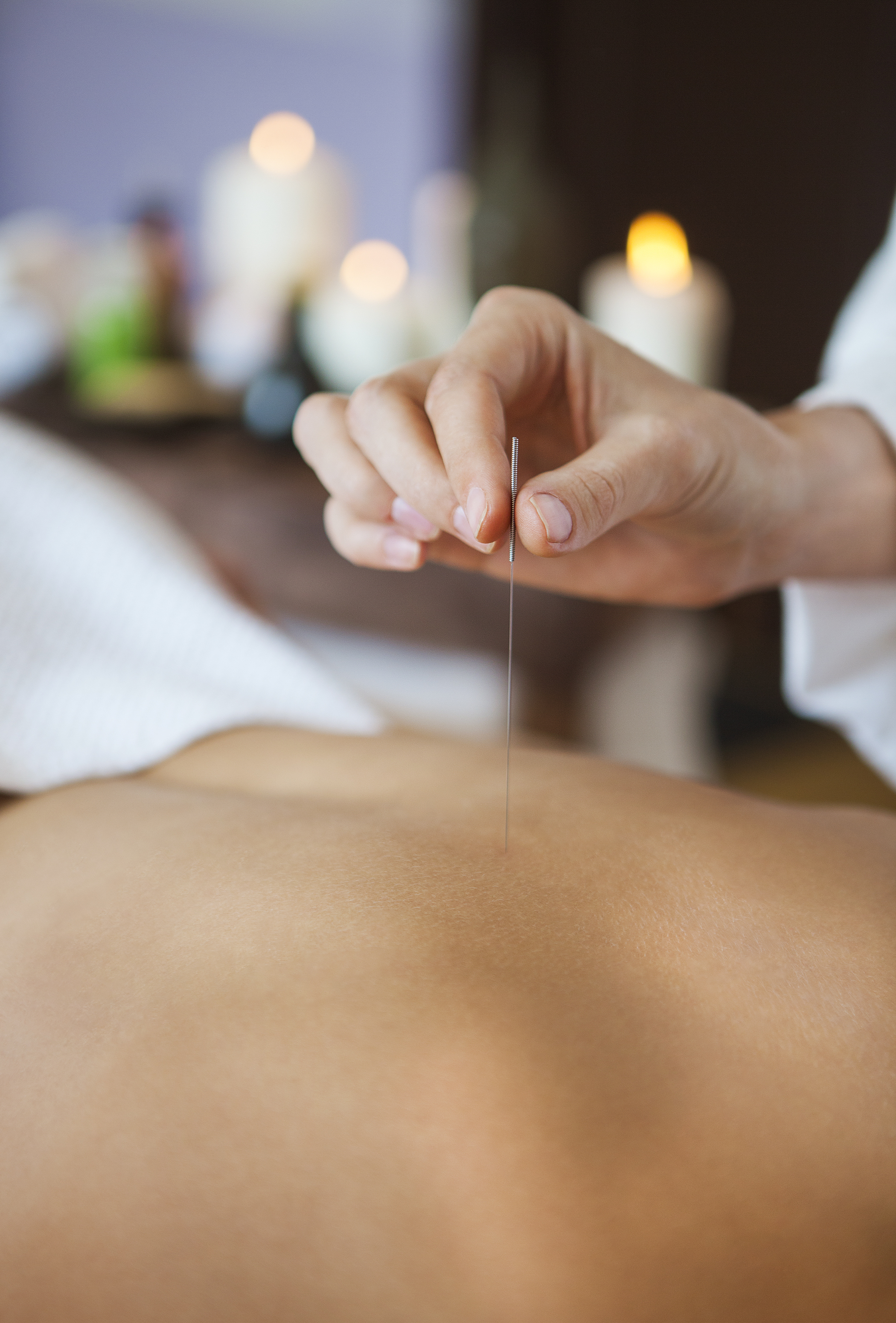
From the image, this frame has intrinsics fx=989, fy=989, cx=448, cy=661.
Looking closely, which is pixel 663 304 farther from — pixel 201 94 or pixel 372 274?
pixel 201 94

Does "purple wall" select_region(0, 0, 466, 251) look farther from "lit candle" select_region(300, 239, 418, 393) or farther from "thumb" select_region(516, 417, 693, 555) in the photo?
→ "thumb" select_region(516, 417, 693, 555)

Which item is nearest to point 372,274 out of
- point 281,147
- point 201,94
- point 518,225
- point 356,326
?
point 356,326

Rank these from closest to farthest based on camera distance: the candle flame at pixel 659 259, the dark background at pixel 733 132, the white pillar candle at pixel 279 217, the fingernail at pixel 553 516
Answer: the fingernail at pixel 553 516 → the candle flame at pixel 659 259 → the white pillar candle at pixel 279 217 → the dark background at pixel 733 132

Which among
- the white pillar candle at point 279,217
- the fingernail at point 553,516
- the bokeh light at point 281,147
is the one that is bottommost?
the fingernail at point 553,516

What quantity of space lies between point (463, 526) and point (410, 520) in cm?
8

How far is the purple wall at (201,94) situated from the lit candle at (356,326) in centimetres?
91

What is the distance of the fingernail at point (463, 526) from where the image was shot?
0.42 m

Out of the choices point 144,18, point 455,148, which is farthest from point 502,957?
point 144,18

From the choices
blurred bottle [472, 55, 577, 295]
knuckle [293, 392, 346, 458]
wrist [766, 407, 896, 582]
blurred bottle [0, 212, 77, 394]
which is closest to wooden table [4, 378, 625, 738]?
blurred bottle [0, 212, 77, 394]

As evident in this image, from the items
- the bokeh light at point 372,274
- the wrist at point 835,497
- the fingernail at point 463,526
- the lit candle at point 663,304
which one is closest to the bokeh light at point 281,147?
the bokeh light at point 372,274

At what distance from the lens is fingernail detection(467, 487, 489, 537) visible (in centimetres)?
39

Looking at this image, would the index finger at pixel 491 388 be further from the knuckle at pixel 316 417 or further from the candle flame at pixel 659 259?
the candle flame at pixel 659 259

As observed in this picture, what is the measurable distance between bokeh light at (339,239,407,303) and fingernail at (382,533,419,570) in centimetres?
81

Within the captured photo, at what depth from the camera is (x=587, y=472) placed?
41 centimetres
